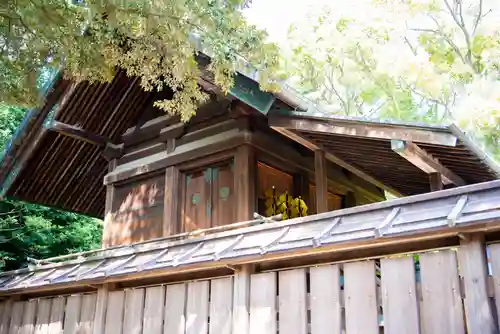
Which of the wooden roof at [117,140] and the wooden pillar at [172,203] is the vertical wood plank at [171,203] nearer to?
the wooden pillar at [172,203]

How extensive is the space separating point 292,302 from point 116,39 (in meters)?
3.54

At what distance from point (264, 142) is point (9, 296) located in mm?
4849

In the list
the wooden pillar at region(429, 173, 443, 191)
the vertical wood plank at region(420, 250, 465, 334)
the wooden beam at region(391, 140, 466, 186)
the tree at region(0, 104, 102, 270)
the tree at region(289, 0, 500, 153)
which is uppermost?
the tree at region(289, 0, 500, 153)

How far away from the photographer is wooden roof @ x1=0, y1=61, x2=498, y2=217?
21.2ft

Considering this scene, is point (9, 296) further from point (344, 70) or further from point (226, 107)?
point (344, 70)

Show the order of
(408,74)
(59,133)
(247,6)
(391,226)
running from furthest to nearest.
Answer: (408,74) < (59,133) < (247,6) < (391,226)

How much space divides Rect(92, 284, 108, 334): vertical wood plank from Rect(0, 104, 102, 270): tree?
7628mm

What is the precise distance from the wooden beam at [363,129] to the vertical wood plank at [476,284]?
75.8 inches

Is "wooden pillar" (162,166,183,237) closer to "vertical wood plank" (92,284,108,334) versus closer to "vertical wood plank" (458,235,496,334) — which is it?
"vertical wood plank" (92,284,108,334)

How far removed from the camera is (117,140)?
10.3m

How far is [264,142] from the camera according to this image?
8.26m

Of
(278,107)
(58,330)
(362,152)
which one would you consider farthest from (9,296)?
(362,152)

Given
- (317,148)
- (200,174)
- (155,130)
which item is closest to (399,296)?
(317,148)

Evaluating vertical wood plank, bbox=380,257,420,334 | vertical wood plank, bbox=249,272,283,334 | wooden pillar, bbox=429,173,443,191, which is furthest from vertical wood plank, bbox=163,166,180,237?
vertical wood plank, bbox=380,257,420,334
